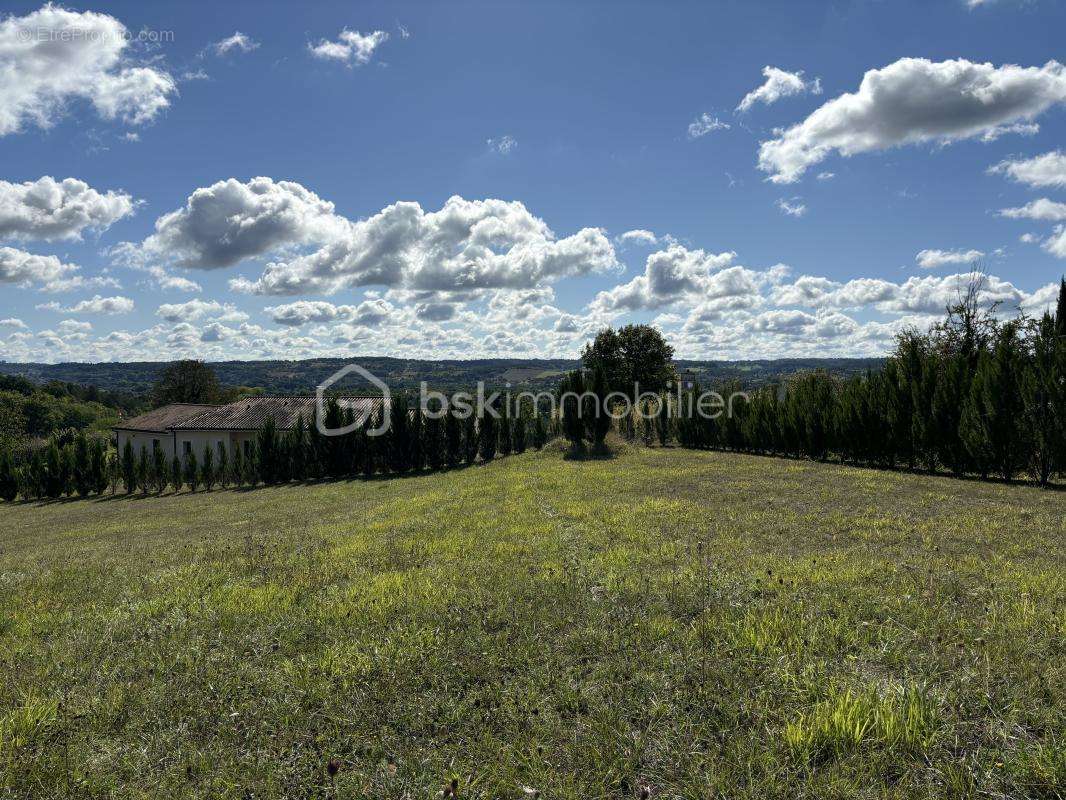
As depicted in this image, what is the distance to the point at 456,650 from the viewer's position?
404cm

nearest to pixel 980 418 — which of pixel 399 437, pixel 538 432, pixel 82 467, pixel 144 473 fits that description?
pixel 538 432

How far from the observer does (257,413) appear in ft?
127

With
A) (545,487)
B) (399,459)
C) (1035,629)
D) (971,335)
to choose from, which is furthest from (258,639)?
(971,335)

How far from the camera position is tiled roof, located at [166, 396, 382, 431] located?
36.8 meters

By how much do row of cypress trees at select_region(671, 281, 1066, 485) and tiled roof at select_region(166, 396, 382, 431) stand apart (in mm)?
26996

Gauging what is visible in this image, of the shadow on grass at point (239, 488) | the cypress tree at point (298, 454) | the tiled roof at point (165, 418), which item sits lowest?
the shadow on grass at point (239, 488)

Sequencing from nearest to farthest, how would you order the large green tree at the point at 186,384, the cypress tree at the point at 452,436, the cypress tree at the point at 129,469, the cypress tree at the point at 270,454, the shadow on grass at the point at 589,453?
the shadow on grass at the point at 589,453 < the cypress tree at the point at 270,454 < the cypress tree at the point at 129,469 < the cypress tree at the point at 452,436 < the large green tree at the point at 186,384

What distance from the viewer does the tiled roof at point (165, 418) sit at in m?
39.4

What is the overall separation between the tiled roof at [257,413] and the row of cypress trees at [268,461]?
503cm

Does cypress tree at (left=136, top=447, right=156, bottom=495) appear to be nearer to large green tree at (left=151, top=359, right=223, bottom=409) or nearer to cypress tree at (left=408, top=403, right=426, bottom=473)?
cypress tree at (left=408, top=403, right=426, bottom=473)

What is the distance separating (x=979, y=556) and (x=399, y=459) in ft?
92.3

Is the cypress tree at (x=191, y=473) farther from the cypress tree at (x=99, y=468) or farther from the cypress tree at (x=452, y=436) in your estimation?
the cypress tree at (x=452, y=436)

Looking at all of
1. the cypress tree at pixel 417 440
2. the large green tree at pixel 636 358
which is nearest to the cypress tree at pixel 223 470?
the cypress tree at pixel 417 440

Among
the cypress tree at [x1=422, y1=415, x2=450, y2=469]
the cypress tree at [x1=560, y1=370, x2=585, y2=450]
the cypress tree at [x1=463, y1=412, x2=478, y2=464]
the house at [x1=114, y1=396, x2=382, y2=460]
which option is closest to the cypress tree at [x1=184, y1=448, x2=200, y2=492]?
the house at [x1=114, y1=396, x2=382, y2=460]
